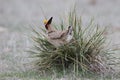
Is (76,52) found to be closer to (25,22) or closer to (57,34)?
(57,34)

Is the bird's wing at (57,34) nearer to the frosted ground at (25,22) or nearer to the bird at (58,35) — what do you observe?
the bird at (58,35)

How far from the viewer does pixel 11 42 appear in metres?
8.85

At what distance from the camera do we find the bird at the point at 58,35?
224 inches

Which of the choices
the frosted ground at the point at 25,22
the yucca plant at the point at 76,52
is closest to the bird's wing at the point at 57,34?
the yucca plant at the point at 76,52

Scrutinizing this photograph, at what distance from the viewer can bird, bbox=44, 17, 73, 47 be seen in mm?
5695

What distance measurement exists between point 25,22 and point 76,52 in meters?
5.88

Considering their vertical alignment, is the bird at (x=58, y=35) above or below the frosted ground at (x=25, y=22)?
below

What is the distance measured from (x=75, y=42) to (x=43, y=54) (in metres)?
0.50

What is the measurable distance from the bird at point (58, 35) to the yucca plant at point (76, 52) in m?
0.07

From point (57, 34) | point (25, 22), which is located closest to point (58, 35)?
point (57, 34)

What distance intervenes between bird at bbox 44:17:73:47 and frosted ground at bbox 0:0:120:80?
547 mm

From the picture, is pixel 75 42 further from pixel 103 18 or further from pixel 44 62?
pixel 103 18

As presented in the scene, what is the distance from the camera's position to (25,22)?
38.0 ft

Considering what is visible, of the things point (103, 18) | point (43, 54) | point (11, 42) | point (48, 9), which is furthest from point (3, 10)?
point (43, 54)
